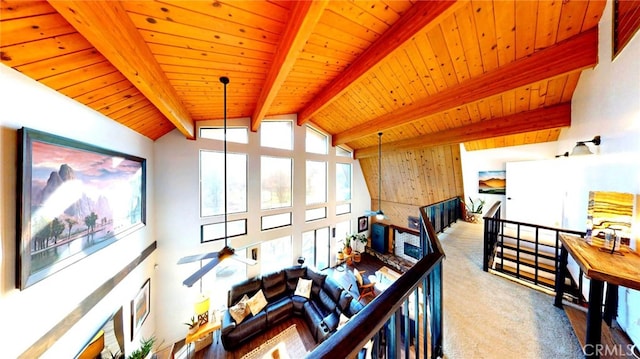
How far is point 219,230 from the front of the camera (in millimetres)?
4949

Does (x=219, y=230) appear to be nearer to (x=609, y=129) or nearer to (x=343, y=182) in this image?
(x=343, y=182)

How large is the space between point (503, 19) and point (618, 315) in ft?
10.1

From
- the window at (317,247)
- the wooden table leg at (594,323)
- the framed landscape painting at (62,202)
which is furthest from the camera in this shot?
the window at (317,247)

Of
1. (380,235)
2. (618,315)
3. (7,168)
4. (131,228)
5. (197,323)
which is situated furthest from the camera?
(380,235)

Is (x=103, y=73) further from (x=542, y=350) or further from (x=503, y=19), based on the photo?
(x=542, y=350)

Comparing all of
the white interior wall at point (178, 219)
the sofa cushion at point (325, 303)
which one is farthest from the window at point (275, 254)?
the sofa cushion at point (325, 303)

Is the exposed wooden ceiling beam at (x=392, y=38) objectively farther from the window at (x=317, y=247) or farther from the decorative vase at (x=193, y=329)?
the decorative vase at (x=193, y=329)

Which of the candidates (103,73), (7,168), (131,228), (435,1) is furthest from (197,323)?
(435,1)

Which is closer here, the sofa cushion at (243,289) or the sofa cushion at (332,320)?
the sofa cushion at (332,320)

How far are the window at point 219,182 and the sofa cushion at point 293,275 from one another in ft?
7.02

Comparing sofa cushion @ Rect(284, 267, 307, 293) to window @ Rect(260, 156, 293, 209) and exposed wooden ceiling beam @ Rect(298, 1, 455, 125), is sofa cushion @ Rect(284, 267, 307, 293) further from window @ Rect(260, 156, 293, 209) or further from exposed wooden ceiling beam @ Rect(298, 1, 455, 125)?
exposed wooden ceiling beam @ Rect(298, 1, 455, 125)

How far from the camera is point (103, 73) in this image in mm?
1973

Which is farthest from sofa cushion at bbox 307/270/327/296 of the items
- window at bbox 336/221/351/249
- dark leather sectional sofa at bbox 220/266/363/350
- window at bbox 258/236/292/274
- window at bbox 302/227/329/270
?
window at bbox 336/221/351/249

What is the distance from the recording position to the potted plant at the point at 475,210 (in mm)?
6062
